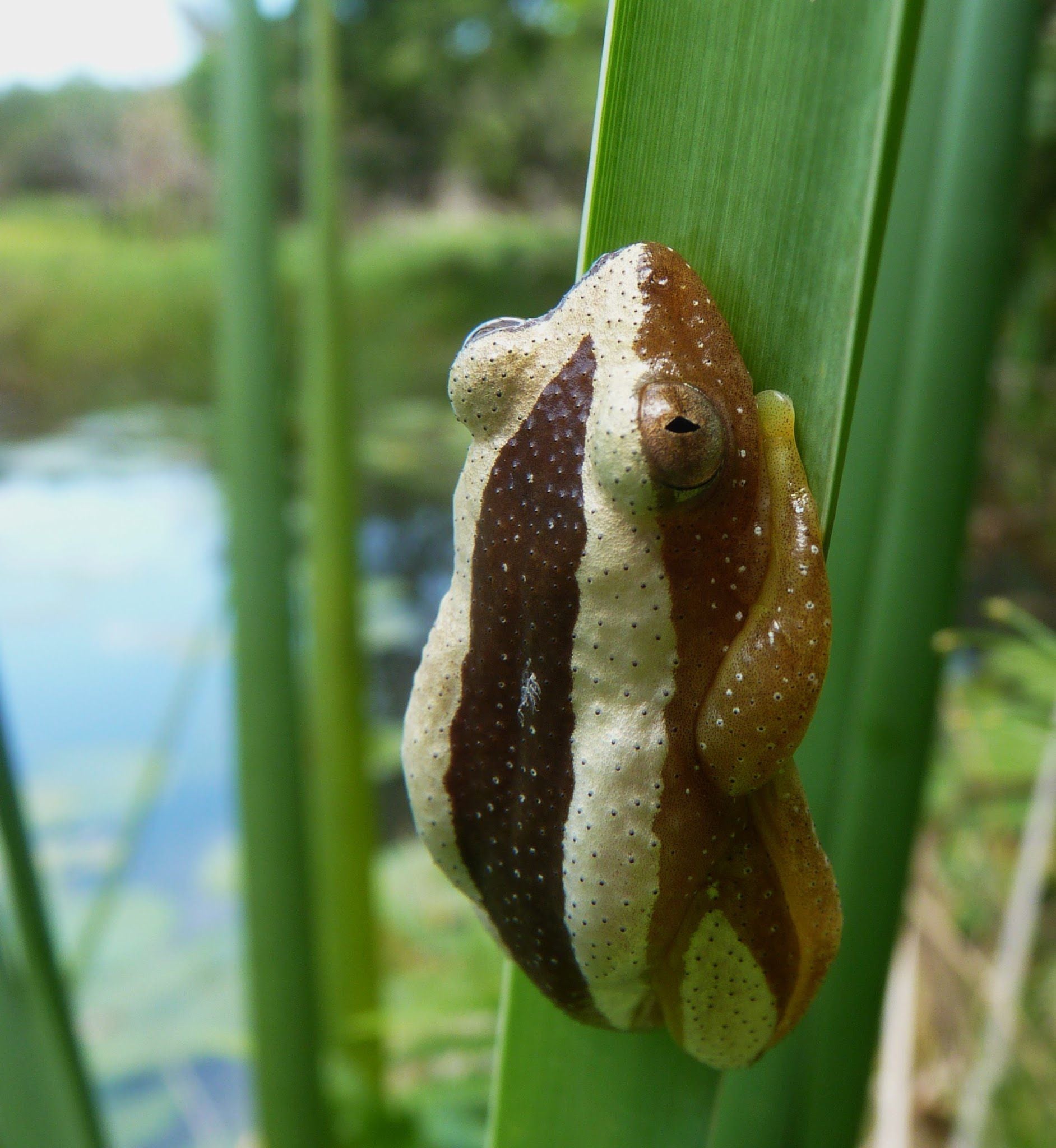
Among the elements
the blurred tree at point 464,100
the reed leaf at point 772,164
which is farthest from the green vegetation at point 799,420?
the blurred tree at point 464,100

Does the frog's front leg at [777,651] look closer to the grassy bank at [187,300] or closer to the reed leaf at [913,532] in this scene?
the reed leaf at [913,532]

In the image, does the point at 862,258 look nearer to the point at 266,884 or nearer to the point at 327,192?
the point at 266,884

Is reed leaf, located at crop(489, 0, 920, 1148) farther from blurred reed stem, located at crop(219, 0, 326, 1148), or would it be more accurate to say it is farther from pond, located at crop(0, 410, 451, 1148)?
pond, located at crop(0, 410, 451, 1148)

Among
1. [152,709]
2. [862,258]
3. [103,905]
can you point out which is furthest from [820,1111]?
[152,709]

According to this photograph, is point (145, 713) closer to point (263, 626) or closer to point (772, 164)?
point (263, 626)

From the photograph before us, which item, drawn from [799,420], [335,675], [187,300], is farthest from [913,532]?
[187,300]

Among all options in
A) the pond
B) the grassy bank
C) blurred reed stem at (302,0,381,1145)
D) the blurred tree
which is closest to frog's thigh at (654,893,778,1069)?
blurred reed stem at (302,0,381,1145)

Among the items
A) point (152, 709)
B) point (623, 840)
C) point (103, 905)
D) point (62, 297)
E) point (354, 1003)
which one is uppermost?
point (623, 840)
